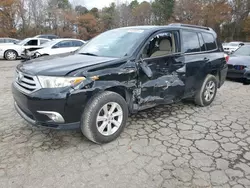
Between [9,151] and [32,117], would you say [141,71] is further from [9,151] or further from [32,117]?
[9,151]

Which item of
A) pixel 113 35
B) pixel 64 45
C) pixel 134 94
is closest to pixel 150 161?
pixel 134 94

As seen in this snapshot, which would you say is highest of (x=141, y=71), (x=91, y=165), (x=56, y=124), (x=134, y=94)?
(x=141, y=71)

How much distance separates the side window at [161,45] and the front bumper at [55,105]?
128cm

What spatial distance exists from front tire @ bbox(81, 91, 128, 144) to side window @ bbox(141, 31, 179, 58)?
87cm

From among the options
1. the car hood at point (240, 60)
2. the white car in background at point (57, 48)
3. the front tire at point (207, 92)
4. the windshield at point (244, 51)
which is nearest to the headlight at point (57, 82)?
the front tire at point (207, 92)

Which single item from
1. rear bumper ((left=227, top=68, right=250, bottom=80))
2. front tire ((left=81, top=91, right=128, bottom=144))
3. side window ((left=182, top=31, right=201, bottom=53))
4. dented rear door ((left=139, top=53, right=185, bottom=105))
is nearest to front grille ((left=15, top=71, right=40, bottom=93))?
front tire ((left=81, top=91, right=128, bottom=144))

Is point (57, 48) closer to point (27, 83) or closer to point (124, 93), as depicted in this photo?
point (27, 83)

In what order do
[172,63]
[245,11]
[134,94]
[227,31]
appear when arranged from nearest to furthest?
[134,94] → [172,63] → [245,11] → [227,31]

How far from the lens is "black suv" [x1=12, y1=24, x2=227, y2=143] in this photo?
8.46ft

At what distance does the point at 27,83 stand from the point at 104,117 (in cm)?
113

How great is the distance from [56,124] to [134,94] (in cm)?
121

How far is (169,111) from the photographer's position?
167 inches

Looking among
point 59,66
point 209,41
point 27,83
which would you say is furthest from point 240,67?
point 27,83

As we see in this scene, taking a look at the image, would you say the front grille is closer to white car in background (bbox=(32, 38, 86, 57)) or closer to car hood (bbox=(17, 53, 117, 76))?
car hood (bbox=(17, 53, 117, 76))
